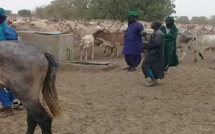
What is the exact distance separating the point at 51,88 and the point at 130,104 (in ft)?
8.45

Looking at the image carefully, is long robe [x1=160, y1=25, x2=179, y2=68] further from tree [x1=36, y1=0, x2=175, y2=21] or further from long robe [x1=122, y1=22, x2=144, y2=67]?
tree [x1=36, y1=0, x2=175, y2=21]

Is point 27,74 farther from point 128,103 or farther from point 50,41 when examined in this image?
point 50,41

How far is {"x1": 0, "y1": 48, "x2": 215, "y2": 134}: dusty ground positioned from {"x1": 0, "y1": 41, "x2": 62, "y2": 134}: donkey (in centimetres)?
83

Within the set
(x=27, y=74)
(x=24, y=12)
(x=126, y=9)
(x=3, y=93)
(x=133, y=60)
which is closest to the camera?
(x=27, y=74)

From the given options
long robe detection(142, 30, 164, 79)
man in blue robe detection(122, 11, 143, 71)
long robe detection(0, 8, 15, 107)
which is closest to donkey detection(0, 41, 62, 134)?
long robe detection(0, 8, 15, 107)

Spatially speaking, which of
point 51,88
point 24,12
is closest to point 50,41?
point 51,88

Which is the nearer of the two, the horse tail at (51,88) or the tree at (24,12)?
the horse tail at (51,88)

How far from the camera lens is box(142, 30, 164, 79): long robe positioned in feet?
26.9

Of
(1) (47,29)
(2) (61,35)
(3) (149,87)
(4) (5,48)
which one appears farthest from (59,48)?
(4) (5,48)

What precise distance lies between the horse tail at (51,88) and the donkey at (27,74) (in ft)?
0.13

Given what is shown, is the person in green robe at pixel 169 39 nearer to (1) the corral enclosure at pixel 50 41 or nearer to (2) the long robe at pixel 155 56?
(2) the long robe at pixel 155 56

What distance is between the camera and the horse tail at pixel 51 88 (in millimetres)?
4613

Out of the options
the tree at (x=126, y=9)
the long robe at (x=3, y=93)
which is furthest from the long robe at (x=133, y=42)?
the tree at (x=126, y=9)

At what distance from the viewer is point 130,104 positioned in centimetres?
693
